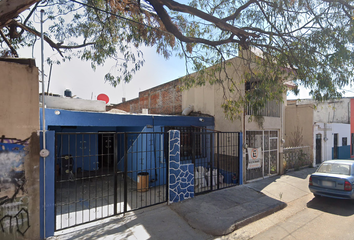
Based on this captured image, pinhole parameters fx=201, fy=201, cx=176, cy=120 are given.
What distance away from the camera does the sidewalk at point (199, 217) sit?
4.73 metres

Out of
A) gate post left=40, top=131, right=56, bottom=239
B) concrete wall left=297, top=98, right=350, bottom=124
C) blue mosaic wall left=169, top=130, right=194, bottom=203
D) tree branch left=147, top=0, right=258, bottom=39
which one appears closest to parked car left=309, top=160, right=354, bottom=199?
blue mosaic wall left=169, top=130, right=194, bottom=203

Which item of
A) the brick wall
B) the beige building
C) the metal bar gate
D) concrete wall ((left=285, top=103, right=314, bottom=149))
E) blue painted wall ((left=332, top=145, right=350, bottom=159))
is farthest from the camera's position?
blue painted wall ((left=332, top=145, right=350, bottom=159))

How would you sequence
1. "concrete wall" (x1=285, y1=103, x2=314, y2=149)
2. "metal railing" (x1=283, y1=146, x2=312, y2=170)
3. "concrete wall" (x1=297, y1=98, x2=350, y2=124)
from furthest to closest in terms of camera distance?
"concrete wall" (x1=297, y1=98, x2=350, y2=124)
"concrete wall" (x1=285, y1=103, x2=314, y2=149)
"metal railing" (x1=283, y1=146, x2=312, y2=170)

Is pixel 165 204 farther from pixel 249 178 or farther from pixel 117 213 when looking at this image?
pixel 249 178

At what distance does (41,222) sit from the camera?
4.24m

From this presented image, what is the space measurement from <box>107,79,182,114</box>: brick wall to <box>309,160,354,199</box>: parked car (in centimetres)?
772

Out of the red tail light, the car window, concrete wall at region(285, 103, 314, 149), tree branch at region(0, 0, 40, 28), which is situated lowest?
the red tail light

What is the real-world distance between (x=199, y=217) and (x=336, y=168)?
17.0ft

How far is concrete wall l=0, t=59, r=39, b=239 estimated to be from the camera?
3914mm

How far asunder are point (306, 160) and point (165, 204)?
10.4 m

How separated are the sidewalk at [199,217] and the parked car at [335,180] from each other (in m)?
1.02

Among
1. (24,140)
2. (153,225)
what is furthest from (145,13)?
(153,225)

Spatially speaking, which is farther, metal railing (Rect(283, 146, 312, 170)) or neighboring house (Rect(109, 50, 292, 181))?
metal railing (Rect(283, 146, 312, 170))

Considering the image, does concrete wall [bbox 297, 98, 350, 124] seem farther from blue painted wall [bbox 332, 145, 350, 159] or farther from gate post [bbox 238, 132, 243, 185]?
gate post [bbox 238, 132, 243, 185]
